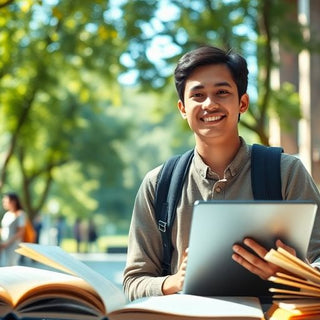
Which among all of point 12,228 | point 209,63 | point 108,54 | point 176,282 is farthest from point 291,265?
point 108,54

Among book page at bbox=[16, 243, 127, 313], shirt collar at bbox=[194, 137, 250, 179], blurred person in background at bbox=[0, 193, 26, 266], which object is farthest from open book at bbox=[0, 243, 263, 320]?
blurred person in background at bbox=[0, 193, 26, 266]

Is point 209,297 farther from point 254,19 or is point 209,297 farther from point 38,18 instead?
point 38,18

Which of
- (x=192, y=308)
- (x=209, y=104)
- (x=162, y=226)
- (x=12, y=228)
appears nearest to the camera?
(x=192, y=308)

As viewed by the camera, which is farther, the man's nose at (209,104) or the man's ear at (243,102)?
the man's ear at (243,102)

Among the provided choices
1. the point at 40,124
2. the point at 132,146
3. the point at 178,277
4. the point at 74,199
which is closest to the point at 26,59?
the point at 40,124

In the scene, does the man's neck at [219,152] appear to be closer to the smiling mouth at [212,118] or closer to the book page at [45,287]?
the smiling mouth at [212,118]

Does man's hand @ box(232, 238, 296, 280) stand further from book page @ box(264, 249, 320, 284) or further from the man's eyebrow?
the man's eyebrow

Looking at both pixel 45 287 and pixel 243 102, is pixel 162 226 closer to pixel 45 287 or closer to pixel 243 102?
pixel 243 102

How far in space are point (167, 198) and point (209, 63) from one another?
48 cm

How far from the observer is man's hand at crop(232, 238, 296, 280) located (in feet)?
8.88

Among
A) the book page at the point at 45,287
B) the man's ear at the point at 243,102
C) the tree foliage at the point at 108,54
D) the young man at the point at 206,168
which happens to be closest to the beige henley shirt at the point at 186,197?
the young man at the point at 206,168

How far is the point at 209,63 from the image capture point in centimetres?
318

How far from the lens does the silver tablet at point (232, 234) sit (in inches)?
103

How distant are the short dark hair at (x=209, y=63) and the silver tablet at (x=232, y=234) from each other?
68 cm
